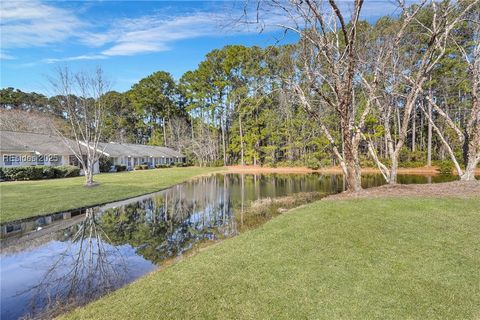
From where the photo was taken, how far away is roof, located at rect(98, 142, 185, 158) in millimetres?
38875

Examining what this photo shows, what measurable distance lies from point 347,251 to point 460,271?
1.66m

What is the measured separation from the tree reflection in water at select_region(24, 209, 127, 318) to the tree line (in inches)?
281

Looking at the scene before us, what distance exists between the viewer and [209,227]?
9.75 meters

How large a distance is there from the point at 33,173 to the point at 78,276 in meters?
23.4

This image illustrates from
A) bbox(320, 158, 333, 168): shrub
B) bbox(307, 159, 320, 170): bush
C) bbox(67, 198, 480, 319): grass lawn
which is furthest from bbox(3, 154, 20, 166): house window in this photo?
bbox(320, 158, 333, 168): shrub

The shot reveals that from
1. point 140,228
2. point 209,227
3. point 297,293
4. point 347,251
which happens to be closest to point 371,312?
point 297,293

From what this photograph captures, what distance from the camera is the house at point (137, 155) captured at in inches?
1556

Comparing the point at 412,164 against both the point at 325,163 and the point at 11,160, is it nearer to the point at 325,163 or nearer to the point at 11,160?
the point at 325,163

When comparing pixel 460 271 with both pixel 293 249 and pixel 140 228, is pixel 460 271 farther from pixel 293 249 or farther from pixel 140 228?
pixel 140 228

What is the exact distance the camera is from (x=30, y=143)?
29719 millimetres

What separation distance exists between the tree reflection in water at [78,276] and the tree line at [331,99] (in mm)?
7133

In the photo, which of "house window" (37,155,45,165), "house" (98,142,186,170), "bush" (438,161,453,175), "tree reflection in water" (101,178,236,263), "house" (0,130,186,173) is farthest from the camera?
"house" (98,142,186,170)

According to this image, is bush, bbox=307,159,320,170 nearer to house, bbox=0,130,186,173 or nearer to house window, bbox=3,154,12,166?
house, bbox=0,130,186,173

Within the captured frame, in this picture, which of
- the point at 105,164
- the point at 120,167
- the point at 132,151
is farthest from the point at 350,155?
the point at 132,151
